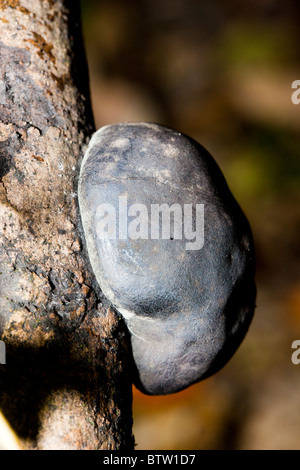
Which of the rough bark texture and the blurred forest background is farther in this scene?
the blurred forest background

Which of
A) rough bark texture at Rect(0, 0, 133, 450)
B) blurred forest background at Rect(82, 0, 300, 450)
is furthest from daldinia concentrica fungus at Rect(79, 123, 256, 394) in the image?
blurred forest background at Rect(82, 0, 300, 450)

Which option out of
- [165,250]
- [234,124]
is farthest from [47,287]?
[234,124]


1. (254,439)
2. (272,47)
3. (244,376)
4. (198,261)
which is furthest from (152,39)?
(198,261)

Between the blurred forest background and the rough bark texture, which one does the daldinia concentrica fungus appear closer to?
the rough bark texture

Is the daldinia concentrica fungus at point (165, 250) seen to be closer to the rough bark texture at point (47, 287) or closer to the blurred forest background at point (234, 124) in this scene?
the rough bark texture at point (47, 287)
